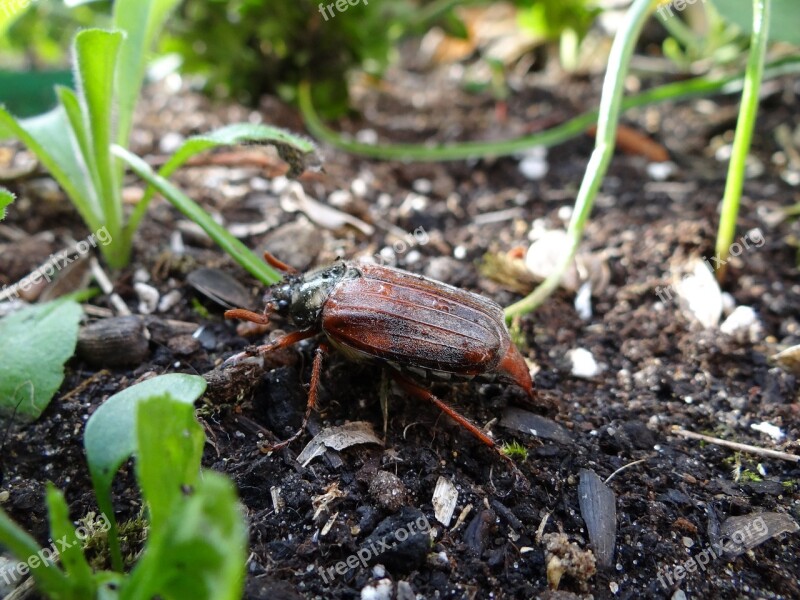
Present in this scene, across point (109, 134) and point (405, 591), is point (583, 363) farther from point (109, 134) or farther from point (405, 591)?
point (109, 134)

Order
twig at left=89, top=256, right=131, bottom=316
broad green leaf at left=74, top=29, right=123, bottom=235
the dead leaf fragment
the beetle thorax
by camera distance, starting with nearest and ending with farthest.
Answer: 1. the dead leaf fragment
2. broad green leaf at left=74, top=29, right=123, bottom=235
3. the beetle thorax
4. twig at left=89, top=256, right=131, bottom=316

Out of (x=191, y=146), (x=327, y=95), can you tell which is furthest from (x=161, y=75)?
(x=191, y=146)

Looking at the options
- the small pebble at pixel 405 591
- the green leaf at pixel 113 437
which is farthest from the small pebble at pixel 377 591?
the green leaf at pixel 113 437

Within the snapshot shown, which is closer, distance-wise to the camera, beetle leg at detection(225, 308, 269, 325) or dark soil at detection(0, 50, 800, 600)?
dark soil at detection(0, 50, 800, 600)

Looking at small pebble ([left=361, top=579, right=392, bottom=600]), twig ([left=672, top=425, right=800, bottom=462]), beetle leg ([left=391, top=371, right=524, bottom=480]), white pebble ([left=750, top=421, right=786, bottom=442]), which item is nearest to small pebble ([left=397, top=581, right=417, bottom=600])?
small pebble ([left=361, top=579, right=392, bottom=600])

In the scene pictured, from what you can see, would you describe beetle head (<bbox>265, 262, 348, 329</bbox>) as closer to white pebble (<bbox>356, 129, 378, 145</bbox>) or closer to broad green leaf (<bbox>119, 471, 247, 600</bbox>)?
broad green leaf (<bbox>119, 471, 247, 600</bbox>)

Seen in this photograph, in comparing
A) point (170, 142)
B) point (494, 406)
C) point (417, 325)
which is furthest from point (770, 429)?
point (170, 142)
